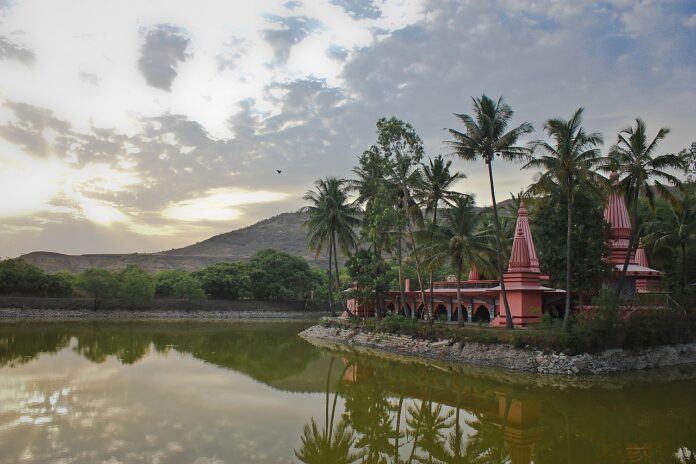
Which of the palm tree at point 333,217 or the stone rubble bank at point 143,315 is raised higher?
the palm tree at point 333,217

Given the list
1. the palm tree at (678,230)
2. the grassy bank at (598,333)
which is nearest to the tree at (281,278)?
the grassy bank at (598,333)

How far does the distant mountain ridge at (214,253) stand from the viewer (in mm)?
110625

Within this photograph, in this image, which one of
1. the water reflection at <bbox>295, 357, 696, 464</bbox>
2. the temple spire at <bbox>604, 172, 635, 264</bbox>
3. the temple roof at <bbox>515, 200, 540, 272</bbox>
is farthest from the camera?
the temple spire at <bbox>604, 172, 635, 264</bbox>

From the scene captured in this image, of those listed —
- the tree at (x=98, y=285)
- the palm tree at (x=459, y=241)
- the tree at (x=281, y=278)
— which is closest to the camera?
the palm tree at (x=459, y=241)

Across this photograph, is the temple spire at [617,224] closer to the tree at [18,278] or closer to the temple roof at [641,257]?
the temple roof at [641,257]

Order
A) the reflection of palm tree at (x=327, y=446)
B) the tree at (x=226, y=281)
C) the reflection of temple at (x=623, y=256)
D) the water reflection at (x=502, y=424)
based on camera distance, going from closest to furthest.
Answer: the reflection of palm tree at (x=327, y=446) → the water reflection at (x=502, y=424) → the reflection of temple at (x=623, y=256) → the tree at (x=226, y=281)

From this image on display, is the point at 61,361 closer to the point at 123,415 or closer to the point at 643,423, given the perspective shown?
the point at 123,415

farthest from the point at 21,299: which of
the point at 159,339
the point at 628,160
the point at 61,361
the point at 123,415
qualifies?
the point at 628,160

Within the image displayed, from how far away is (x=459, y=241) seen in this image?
26109 millimetres

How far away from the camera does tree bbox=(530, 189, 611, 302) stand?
26125 mm

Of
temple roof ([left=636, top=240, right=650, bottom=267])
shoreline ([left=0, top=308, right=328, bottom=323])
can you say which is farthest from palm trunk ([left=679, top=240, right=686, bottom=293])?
shoreline ([left=0, top=308, right=328, bottom=323])

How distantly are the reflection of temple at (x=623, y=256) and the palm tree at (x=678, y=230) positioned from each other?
8.92 ft

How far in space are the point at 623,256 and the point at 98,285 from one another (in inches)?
1952

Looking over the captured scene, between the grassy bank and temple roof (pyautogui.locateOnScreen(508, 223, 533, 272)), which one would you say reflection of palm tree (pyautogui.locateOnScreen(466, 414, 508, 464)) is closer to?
the grassy bank
